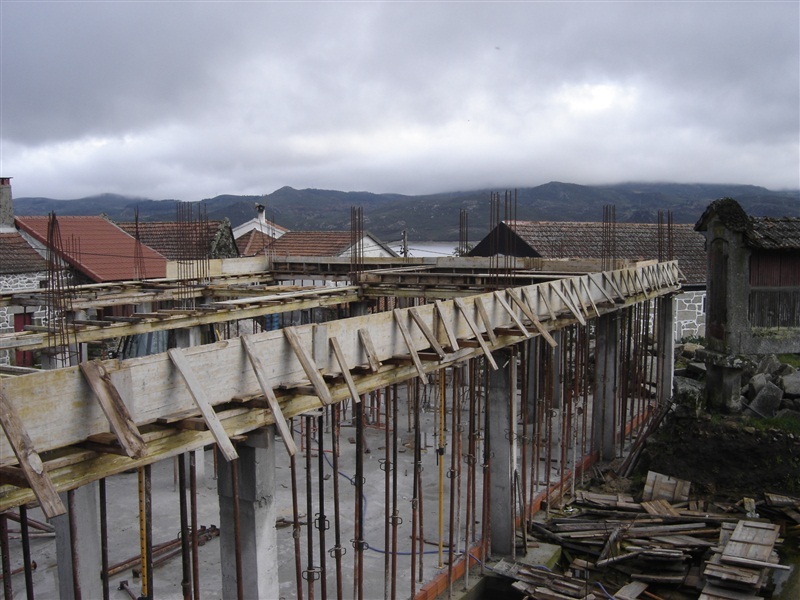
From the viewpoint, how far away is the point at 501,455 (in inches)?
390

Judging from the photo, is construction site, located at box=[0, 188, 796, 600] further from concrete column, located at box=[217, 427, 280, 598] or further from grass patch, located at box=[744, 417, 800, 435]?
grass patch, located at box=[744, 417, 800, 435]

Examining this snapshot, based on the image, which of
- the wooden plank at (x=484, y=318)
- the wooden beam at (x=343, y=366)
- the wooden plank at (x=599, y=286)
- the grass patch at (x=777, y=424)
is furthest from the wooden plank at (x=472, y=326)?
the grass patch at (x=777, y=424)

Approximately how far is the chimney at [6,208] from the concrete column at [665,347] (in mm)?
17872

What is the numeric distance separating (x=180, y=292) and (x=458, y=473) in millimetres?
5941

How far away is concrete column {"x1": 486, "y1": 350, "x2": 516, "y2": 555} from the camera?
384 inches

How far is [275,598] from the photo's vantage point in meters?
6.26

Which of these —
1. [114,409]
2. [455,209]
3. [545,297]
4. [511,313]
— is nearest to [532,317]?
[511,313]

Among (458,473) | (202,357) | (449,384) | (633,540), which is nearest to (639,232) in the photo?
(449,384)

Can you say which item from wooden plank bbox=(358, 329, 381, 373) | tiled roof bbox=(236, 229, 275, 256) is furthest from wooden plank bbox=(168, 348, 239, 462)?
tiled roof bbox=(236, 229, 275, 256)

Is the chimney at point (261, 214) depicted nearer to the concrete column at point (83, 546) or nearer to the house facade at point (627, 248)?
the house facade at point (627, 248)

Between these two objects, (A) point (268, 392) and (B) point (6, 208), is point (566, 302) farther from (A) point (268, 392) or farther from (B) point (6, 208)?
(B) point (6, 208)

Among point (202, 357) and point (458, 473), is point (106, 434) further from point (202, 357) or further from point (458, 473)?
point (458, 473)

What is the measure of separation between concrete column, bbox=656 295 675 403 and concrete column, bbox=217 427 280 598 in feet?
42.5

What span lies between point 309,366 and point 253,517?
57.5 inches
